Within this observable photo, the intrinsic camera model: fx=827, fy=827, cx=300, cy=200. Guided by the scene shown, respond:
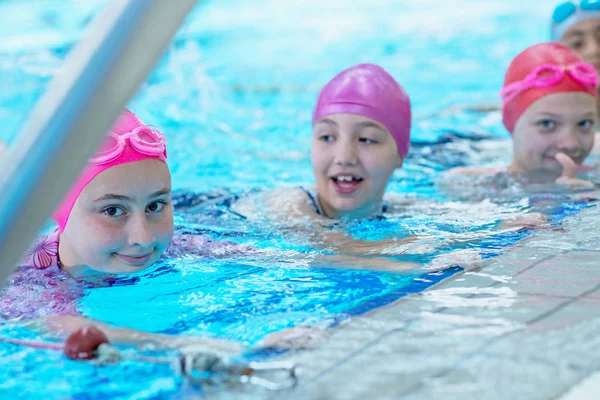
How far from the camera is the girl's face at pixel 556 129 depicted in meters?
5.36

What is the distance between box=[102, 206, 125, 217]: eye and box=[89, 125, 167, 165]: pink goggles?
0.62ft

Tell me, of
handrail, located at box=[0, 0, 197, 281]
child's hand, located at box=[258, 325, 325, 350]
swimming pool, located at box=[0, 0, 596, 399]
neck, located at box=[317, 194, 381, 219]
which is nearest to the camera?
handrail, located at box=[0, 0, 197, 281]

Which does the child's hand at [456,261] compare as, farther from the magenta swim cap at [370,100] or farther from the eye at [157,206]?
the magenta swim cap at [370,100]

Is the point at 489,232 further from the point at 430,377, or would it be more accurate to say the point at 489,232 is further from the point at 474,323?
the point at 430,377

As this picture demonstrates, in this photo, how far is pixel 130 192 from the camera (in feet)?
11.0

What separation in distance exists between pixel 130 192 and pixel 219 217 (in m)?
1.72

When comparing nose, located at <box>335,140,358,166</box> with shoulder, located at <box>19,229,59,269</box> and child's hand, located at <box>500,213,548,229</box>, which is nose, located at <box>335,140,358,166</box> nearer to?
child's hand, located at <box>500,213,548,229</box>

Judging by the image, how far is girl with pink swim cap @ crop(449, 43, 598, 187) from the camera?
5.36 metres

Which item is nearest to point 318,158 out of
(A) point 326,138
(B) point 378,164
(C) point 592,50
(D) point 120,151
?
(A) point 326,138

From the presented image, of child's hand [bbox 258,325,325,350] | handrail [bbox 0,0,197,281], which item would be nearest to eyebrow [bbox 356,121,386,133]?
child's hand [bbox 258,325,325,350]

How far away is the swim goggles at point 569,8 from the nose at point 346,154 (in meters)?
3.51

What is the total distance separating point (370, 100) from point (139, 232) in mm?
1811

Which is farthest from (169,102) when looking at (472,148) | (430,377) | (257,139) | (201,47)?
(430,377)

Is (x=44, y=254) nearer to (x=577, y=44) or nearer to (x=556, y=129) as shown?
(x=556, y=129)
